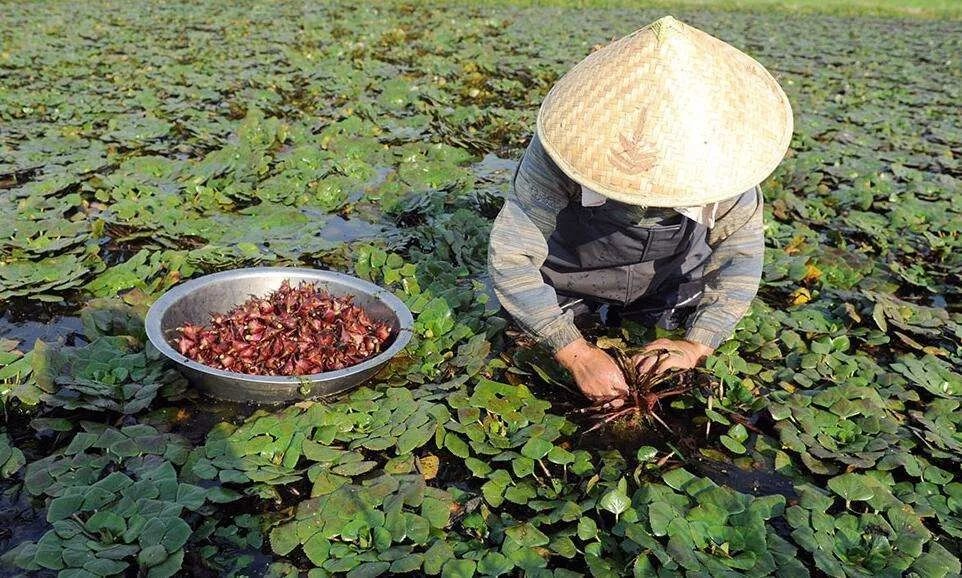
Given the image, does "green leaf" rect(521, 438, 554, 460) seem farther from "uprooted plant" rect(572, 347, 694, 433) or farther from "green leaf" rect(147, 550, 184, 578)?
"green leaf" rect(147, 550, 184, 578)

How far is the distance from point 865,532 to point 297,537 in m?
1.85

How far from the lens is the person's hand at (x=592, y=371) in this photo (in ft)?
9.37

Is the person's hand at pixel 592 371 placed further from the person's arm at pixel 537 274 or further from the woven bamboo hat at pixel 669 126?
the woven bamboo hat at pixel 669 126

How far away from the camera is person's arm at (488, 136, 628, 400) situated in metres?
2.87

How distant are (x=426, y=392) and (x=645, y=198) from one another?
134cm

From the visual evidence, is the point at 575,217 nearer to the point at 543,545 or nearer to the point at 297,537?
the point at 543,545

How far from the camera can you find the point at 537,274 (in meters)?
2.94

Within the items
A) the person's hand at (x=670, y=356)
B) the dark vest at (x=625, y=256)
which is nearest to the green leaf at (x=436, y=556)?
the person's hand at (x=670, y=356)

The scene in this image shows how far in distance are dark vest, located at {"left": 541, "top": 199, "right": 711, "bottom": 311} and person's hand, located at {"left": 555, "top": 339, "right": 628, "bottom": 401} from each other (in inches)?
23.6

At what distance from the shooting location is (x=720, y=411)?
3.09 metres

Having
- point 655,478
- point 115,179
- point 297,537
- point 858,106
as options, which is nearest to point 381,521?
point 297,537

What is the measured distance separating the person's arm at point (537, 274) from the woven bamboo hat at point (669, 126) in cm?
51

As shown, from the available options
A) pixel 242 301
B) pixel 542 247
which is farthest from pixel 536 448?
pixel 242 301

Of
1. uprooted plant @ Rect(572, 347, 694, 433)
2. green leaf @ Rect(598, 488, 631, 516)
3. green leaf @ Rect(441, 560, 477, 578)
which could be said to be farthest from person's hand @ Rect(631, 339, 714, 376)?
green leaf @ Rect(441, 560, 477, 578)
